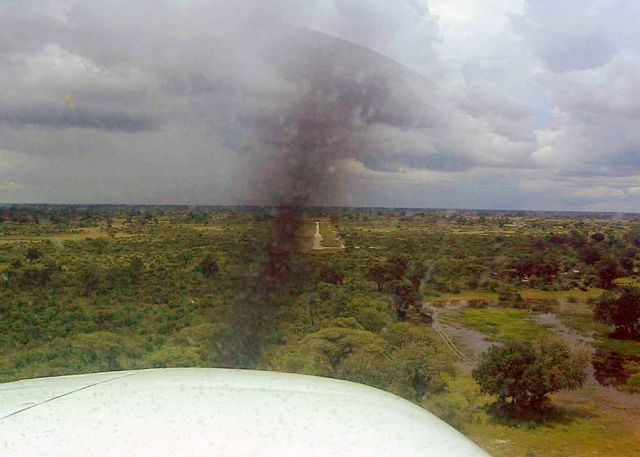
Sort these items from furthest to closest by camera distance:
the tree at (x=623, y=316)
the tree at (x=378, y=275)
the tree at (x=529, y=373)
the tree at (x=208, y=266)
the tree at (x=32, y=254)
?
1. the tree at (x=32, y=254)
2. the tree at (x=378, y=275)
3. the tree at (x=208, y=266)
4. the tree at (x=623, y=316)
5. the tree at (x=529, y=373)

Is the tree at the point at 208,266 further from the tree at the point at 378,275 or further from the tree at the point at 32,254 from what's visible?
the tree at the point at 32,254

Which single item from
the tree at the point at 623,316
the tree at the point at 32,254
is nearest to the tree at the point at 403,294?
the tree at the point at 623,316

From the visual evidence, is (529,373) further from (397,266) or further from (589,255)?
(589,255)

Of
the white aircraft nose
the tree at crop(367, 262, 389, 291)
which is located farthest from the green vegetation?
the white aircraft nose

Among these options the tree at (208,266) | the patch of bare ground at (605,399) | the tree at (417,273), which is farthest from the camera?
the tree at (417,273)

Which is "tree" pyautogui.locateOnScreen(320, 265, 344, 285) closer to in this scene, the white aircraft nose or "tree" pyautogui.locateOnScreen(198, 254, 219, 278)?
"tree" pyautogui.locateOnScreen(198, 254, 219, 278)

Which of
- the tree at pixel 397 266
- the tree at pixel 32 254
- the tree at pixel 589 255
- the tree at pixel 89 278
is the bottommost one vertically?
the tree at pixel 89 278

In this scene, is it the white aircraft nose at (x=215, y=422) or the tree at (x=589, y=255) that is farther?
the tree at (x=589, y=255)

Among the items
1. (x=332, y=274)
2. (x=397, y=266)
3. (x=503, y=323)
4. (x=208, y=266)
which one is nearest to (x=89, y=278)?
(x=208, y=266)
